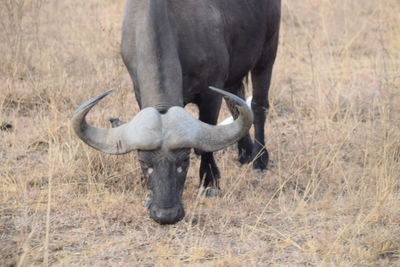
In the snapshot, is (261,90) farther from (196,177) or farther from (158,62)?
(158,62)

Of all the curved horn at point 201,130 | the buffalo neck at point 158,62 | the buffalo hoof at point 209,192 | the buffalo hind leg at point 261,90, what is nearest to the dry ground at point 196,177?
the buffalo hoof at point 209,192

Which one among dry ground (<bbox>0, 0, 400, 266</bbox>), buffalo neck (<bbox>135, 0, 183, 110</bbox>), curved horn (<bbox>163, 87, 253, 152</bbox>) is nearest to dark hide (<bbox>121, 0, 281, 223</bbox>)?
buffalo neck (<bbox>135, 0, 183, 110</bbox>)

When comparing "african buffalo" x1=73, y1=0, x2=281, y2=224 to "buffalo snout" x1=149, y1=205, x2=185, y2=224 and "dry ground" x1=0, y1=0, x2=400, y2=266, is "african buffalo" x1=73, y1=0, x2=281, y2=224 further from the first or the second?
"dry ground" x1=0, y1=0, x2=400, y2=266

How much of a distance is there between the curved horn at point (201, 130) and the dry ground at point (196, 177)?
551 millimetres

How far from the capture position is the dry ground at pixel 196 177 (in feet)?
14.8

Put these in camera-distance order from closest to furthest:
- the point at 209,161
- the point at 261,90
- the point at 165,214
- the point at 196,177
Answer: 1. the point at 165,214
2. the point at 209,161
3. the point at 196,177
4. the point at 261,90

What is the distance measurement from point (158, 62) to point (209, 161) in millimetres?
1265

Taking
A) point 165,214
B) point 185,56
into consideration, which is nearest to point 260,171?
point 185,56

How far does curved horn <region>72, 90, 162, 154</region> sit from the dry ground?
0.46 metres

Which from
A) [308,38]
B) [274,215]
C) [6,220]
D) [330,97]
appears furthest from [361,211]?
[308,38]

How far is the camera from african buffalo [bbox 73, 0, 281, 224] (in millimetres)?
4504

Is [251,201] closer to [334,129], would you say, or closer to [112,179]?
[112,179]

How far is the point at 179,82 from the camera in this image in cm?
493

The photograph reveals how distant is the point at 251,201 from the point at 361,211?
0.95 m
